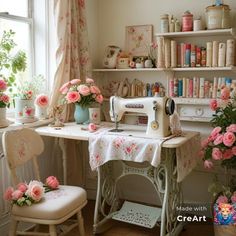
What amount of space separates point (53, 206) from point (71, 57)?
147 centimetres

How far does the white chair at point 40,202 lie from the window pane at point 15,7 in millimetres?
1075

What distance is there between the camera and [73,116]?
3.19m

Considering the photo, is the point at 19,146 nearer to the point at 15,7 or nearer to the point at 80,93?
the point at 80,93

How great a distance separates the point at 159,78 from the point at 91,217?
55.6 inches

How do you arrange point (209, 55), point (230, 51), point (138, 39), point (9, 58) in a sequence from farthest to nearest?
1. point (138, 39)
2. point (209, 55)
3. point (230, 51)
4. point (9, 58)

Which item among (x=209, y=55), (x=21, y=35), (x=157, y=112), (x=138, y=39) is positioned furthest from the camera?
(x=138, y=39)

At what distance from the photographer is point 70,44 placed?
9.94ft

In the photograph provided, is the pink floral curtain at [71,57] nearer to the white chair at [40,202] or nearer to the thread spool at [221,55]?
the white chair at [40,202]

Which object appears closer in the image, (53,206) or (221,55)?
(53,206)

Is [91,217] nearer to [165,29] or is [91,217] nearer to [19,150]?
[19,150]

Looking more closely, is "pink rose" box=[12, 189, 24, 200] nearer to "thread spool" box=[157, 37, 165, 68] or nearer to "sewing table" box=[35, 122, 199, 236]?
"sewing table" box=[35, 122, 199, 236]

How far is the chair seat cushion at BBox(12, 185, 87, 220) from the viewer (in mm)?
2037

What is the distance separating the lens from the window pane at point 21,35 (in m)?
2.83

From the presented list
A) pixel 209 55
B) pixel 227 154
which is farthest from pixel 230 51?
pixel 227 154
